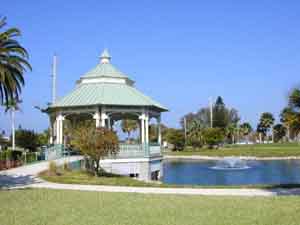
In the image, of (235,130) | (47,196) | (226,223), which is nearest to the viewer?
(226,223)

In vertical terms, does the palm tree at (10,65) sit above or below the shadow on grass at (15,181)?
above

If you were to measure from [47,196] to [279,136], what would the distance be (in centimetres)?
13061

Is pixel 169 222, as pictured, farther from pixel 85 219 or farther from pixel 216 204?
pixel 216 204

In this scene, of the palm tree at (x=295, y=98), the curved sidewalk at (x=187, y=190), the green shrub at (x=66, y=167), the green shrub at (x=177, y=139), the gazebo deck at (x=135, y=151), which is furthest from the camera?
the green shrub at (x=177, y=139)

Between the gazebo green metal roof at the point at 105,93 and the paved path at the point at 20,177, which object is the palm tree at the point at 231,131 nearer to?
the gazebo green metal roof at the point at 105,93

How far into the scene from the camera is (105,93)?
29.1 metres

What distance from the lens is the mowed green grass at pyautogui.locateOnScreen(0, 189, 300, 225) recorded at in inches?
400

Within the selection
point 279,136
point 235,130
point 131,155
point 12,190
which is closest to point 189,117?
point 235,130

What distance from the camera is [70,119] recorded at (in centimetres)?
3634

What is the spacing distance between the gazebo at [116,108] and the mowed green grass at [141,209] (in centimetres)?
1237

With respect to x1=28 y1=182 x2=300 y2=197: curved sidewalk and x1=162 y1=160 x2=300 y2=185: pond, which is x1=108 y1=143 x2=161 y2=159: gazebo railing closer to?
x1=162 y1=160 x2=300 y2=185: pond

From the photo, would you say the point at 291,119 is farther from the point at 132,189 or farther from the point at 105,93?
the point at 105,93

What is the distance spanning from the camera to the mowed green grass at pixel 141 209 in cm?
1015

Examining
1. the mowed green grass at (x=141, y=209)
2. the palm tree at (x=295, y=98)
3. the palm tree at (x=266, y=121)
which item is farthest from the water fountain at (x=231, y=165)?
the palm tree at (x=266, y=121)
